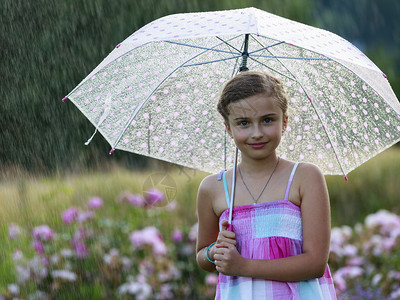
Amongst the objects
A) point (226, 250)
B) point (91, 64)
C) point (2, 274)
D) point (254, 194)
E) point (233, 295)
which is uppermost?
point (91, 64)

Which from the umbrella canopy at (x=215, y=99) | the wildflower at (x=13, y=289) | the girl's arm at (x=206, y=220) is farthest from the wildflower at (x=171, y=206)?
the girl's arm at (x=206, y=220)

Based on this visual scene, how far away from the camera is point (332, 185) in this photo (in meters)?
6.29

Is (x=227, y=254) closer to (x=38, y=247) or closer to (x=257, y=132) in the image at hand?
(x=257, y=132)

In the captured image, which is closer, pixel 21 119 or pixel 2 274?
pixel 2 274

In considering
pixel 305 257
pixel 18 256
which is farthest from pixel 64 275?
pixel 305 257

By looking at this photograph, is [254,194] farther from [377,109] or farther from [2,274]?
[2,274]

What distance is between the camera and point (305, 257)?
1896 millimetres

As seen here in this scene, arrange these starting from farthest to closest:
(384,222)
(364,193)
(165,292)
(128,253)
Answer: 1. (364,193)
2. (384,222)
3. (128,253)
4. (165,292)

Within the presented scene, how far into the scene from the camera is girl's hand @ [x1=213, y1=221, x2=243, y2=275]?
75.2 inches

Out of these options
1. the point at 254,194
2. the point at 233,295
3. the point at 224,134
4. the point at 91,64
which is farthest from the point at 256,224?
the point at 91,64

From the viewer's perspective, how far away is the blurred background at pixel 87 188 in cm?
425

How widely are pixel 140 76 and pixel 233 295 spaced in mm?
899

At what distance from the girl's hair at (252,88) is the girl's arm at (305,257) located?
0.92ft

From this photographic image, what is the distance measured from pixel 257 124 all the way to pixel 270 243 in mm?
358
